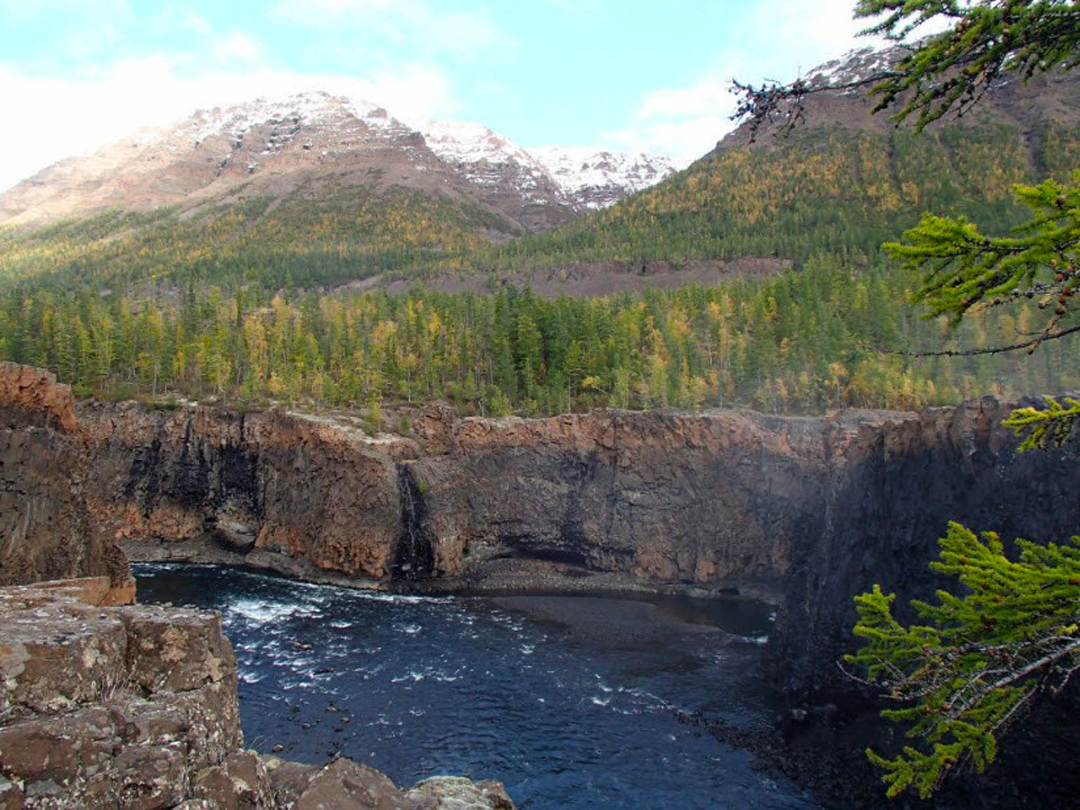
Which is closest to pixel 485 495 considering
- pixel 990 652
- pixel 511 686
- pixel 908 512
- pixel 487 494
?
pixel 487 494

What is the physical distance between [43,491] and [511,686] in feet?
86.0

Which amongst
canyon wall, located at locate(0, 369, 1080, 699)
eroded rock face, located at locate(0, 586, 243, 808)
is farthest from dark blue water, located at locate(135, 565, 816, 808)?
eroded rock face, located at locate(0, 586, 243, 808)

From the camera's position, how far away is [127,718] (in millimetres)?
8648

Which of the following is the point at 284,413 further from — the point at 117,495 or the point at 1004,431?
the point at 1004,431

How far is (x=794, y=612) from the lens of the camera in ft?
143

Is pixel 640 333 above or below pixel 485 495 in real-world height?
above

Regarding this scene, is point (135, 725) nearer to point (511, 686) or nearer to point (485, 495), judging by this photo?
point (511, 686)

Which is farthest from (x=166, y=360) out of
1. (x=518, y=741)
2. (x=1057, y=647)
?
(x=1057, y=647)

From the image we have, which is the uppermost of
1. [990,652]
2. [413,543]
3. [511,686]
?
[990,652]

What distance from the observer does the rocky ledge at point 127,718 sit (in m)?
7.72

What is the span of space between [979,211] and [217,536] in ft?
472

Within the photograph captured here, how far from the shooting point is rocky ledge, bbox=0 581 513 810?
304 inches

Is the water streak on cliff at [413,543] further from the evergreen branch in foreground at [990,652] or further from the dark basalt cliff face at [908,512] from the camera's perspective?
the evergreen branch in foreground at [990,652]

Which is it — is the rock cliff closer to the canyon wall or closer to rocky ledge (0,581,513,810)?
rocky ledge (0,581,513,810)
